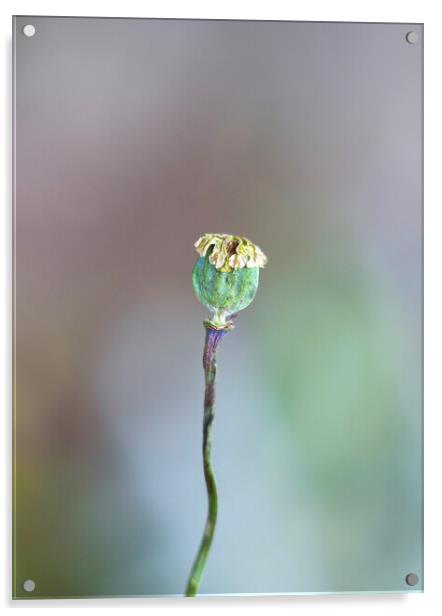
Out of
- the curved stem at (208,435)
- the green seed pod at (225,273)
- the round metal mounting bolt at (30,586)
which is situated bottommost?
the round metal mounting bolt at (30,586)

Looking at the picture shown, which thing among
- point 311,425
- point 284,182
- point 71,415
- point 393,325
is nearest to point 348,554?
point 311,425

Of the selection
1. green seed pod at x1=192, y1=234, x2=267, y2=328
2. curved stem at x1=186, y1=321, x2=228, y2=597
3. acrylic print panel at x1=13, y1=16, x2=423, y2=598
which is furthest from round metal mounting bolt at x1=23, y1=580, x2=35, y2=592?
green seed pod at x1=192, y1=234, x2=267, y2=328

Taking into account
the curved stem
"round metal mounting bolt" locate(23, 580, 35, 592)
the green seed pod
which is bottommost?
"round metal mounting bolt" locate(23, 580, 35, 592)

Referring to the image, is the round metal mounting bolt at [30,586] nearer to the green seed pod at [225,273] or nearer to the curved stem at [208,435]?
the curved stem at [208,435]

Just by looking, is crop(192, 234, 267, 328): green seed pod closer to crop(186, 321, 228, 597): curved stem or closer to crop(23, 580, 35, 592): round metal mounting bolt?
crop(186, 321, 228, 597): curved stem

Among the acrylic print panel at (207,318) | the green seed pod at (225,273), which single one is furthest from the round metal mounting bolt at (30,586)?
the green seed pod at (225,273)

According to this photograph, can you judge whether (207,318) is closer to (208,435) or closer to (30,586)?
(208,435)

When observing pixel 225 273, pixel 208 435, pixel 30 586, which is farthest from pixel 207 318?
pixel 30 586
